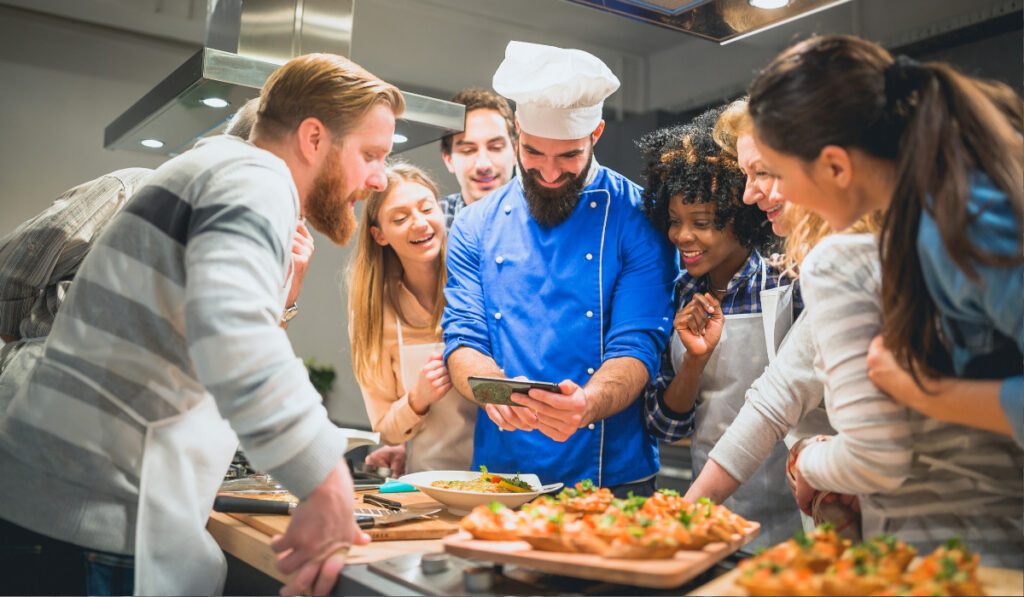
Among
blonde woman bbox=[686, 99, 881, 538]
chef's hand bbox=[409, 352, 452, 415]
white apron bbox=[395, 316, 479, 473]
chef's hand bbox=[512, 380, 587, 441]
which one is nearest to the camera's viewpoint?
blonde woman bbox=[686, 99, 881, 538]

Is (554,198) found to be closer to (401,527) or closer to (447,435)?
(447,435)

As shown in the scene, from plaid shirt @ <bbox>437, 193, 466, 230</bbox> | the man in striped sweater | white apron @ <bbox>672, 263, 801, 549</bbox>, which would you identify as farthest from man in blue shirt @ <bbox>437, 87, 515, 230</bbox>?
the man in striped sweater

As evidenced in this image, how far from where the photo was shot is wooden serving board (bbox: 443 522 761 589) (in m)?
0.96

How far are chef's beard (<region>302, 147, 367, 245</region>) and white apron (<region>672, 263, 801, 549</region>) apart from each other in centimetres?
99

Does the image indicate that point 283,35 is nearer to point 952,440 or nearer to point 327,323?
point 952,440

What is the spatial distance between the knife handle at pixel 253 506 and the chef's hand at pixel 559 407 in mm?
507

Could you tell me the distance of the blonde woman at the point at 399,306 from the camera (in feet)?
7.57

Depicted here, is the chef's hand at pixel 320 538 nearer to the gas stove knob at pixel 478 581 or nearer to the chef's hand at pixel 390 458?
the gas stove knob at pixel 478 581

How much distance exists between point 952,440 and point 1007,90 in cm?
→ 49

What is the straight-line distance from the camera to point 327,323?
18.5 ft

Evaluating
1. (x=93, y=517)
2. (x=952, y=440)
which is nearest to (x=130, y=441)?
(x=93, y=517)

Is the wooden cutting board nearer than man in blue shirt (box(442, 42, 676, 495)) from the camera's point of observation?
Yes

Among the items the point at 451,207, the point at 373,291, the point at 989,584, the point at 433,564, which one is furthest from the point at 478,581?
the point at 451,207

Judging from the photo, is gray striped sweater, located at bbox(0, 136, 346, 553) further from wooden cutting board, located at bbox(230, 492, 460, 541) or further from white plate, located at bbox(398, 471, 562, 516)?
white plate, located at bbox(398, 471, 562, 516)
